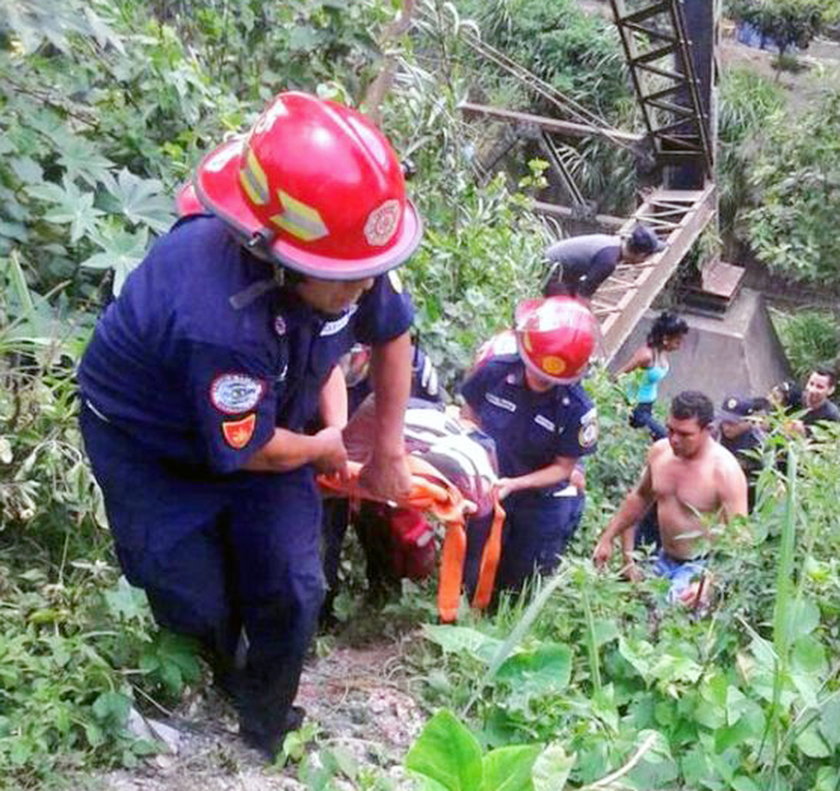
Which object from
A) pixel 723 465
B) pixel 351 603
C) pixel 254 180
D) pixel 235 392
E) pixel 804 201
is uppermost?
pixel 254 180

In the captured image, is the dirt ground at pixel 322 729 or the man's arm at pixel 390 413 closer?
the dirt ground at pixel 322 729

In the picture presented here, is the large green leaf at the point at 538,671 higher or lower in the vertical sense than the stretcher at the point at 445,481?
higher

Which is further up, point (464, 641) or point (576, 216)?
point (464, 641)

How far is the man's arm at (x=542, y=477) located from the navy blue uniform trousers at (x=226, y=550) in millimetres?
1941

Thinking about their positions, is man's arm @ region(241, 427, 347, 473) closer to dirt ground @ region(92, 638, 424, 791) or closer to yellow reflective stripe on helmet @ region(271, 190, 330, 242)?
yellow reflective stripe on helmet @ region(271, 190, 330, 242)

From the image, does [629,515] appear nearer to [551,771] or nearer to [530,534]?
[530,534]

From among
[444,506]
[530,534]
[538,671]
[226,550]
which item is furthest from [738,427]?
[226,550]

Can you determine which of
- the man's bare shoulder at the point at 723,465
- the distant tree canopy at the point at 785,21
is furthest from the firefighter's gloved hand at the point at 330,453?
the distant tree canopy at the point at 785,21

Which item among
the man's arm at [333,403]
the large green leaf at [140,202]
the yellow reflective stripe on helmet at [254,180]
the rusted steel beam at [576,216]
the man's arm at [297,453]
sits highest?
the yellow reflective stripe on helmet at [254,180]

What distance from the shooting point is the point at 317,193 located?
8.66ft

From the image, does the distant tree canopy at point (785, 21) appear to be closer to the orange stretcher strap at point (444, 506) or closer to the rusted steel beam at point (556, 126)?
the rusted steel beam at point (556, 126)

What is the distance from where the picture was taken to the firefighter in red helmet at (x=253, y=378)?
2.65 meters

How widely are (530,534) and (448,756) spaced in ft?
11.7

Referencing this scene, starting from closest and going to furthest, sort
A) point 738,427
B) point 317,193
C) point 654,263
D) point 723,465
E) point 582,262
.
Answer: point 317,193 < point 723,465 < point 738,427 < point 582,262 < point 654,263
